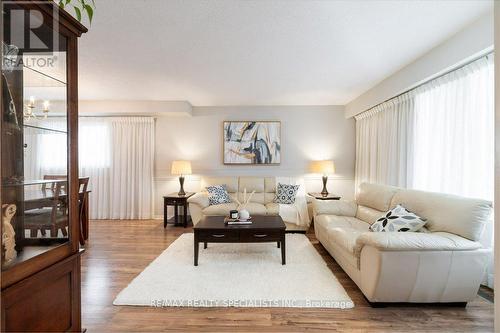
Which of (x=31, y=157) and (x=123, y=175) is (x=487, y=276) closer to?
(x=31, y=157)

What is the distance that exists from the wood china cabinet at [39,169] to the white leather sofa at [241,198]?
2866 mm

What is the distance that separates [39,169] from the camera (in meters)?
1.34

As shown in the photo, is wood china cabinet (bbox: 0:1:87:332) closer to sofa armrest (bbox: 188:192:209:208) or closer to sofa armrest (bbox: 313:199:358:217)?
sofa armrest (bbox: 188:192:209:208)

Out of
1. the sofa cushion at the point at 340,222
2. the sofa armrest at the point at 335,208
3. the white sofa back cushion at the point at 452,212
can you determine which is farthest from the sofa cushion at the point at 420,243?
the sofa armrest at the point at 335,208

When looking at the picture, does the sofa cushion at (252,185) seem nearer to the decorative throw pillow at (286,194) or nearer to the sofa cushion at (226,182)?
the sofa cushion at (226,182)

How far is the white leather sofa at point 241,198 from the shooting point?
428 cm

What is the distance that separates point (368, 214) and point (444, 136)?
132 cm

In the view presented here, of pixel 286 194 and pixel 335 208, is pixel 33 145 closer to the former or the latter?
pixel 335 208

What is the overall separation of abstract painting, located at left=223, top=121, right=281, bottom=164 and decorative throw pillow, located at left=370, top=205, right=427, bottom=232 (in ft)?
9.69

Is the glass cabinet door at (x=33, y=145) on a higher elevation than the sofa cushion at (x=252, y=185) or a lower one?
higher

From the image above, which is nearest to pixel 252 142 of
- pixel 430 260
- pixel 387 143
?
pixel 387 143

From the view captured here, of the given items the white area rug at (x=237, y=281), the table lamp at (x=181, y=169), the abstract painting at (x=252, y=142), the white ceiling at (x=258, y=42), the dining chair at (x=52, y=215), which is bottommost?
the white area rug at (x=237, y=281)

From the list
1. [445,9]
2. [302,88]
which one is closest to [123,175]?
[302,88]

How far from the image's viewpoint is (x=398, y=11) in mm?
2051
